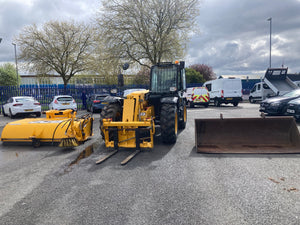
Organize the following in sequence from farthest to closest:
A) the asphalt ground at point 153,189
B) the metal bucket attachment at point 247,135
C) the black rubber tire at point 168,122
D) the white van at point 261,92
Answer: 1. the white van at point 261,92
2. the black rubber tire at point 168,122
3. the metal bucket attachment at point 247,135
4. the asphalt ground at point 153,189

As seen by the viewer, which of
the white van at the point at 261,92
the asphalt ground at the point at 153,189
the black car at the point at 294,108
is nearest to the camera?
the asphalt ground at the point at 153,189

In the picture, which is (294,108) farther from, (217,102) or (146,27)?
(146,27)

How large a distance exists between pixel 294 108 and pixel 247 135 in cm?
531

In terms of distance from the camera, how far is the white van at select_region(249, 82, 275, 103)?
793 inches

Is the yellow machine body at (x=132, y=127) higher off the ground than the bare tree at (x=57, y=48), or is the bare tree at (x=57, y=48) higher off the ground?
the bare tree at (x=57, y=48)

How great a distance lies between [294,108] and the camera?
962 cm

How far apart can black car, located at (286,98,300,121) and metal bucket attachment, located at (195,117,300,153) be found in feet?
14.9

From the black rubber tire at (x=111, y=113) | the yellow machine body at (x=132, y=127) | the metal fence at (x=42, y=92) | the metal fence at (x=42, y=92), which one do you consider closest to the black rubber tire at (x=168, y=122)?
the yellow machine body at (x=132, y=127)

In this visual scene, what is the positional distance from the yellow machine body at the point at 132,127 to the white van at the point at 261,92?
1747cm

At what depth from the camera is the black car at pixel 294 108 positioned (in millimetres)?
9482

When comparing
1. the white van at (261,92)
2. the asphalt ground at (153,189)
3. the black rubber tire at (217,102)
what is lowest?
the asphalt ground at (153,189)

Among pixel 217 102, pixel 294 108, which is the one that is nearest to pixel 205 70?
pixel 217 102

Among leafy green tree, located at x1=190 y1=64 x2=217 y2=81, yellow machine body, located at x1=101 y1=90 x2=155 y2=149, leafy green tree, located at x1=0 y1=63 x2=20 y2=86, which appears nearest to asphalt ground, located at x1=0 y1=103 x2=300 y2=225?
yellow machine body, located at x1=101 y1=90 x2=155 y2=149

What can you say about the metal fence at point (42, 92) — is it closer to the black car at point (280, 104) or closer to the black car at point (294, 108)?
the black car at point (280, 104)
